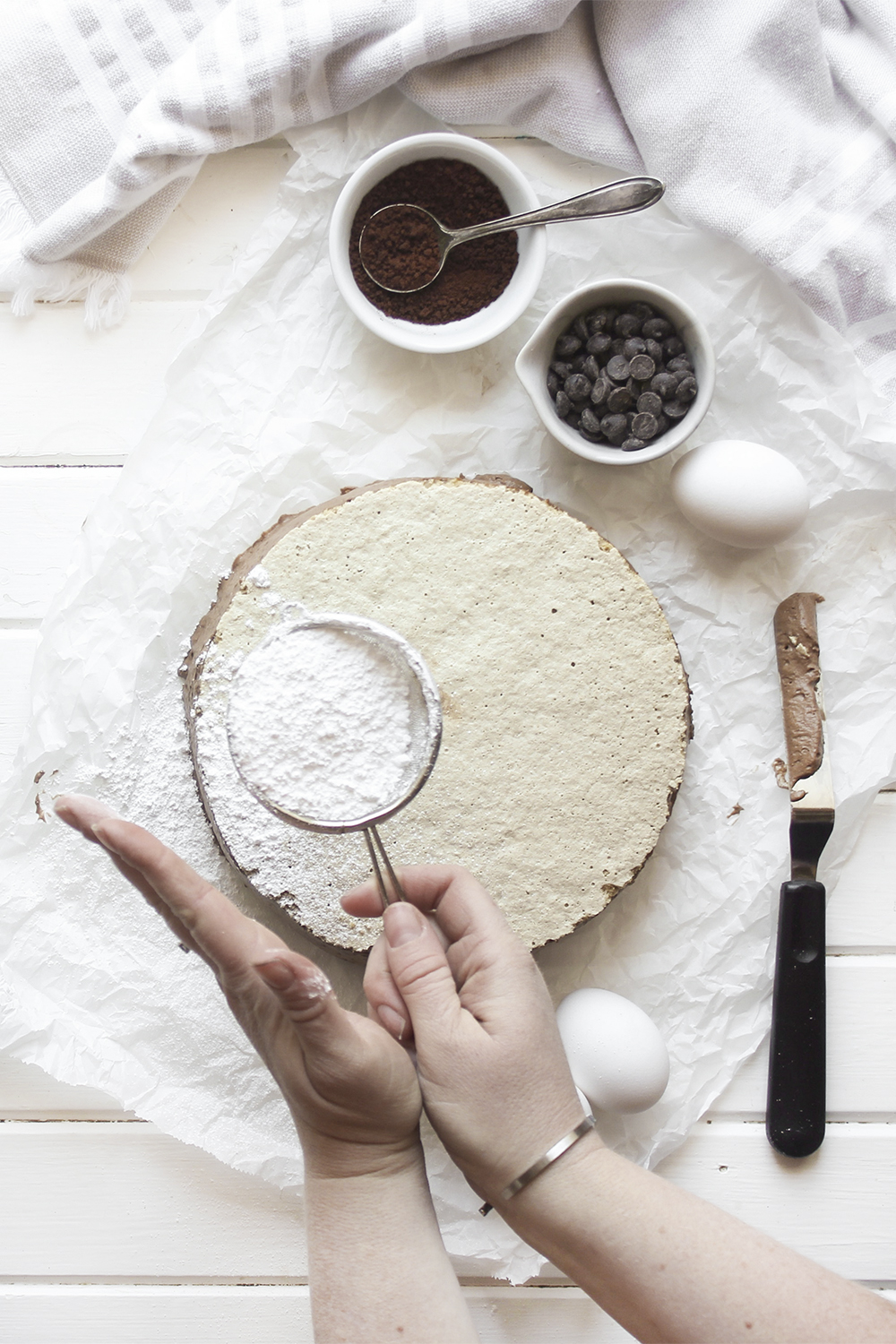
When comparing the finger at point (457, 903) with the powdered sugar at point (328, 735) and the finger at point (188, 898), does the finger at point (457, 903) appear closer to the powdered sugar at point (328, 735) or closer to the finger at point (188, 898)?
the powdered sugar at point (328, 735)

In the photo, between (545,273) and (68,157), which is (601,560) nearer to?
(545,273)

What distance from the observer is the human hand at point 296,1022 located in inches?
35.6

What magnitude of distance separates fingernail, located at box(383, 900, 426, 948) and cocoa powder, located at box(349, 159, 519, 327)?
0.77 meters

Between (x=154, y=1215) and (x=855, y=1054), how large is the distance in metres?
0.94

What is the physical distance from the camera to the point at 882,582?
144 centimetres

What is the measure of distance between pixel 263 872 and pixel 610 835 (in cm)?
42

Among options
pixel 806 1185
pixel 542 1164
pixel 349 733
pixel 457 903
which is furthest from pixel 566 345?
pixel 806 1185

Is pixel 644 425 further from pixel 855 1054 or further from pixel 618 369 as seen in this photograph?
pixel 855 1054

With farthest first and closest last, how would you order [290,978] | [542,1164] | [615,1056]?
[615,1056]
[542,1164]
[290,978]

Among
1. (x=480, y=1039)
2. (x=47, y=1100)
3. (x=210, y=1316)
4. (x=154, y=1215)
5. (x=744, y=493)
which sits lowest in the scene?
(x=210, y=1316)

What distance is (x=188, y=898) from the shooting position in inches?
35.9

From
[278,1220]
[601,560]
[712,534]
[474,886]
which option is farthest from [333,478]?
[278,1220]

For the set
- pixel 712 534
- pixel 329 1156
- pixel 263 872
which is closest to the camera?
pixel 329 1156

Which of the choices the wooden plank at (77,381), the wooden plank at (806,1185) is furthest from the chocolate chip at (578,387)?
the wooden plank at (806,1185)
